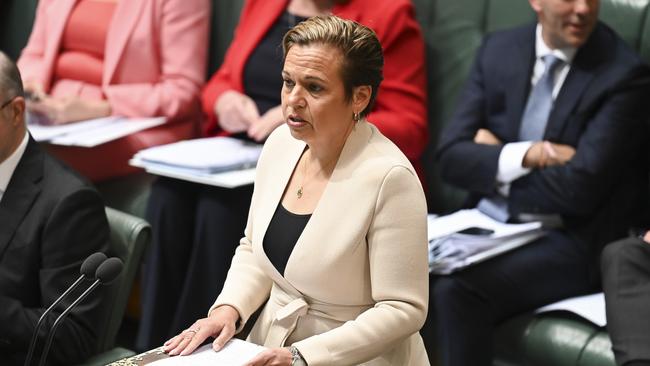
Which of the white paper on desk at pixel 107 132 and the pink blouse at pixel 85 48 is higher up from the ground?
the pink blouse at pixel 85 48

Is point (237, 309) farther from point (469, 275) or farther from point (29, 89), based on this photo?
point (29, 89)

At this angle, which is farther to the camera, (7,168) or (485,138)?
(485,138)

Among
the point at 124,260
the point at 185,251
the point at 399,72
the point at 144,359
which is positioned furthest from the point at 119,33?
the point at 144,359

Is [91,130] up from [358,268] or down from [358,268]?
down

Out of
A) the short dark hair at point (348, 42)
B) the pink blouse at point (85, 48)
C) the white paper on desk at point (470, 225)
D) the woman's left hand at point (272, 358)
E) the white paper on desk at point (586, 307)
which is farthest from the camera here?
the pink blouse at point (85, 48)

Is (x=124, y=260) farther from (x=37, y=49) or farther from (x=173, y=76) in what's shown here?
(x=37, y=49)

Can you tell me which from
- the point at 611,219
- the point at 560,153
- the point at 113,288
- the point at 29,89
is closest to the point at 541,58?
the point at 560,153

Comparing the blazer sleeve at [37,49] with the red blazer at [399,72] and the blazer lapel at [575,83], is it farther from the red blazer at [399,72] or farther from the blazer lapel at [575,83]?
the blazer lapel at [575,83]

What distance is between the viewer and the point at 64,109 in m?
3.90

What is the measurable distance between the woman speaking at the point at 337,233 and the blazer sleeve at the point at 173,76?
1859 millimetres

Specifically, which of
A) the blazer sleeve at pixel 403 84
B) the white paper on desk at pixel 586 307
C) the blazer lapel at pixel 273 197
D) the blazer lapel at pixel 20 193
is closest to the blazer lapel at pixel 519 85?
the blazer sleeve at pixel 403 84

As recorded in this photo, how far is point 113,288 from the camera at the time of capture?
8.46ft

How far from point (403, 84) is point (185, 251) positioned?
0.93 metres

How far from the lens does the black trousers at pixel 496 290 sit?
3.09 meters
